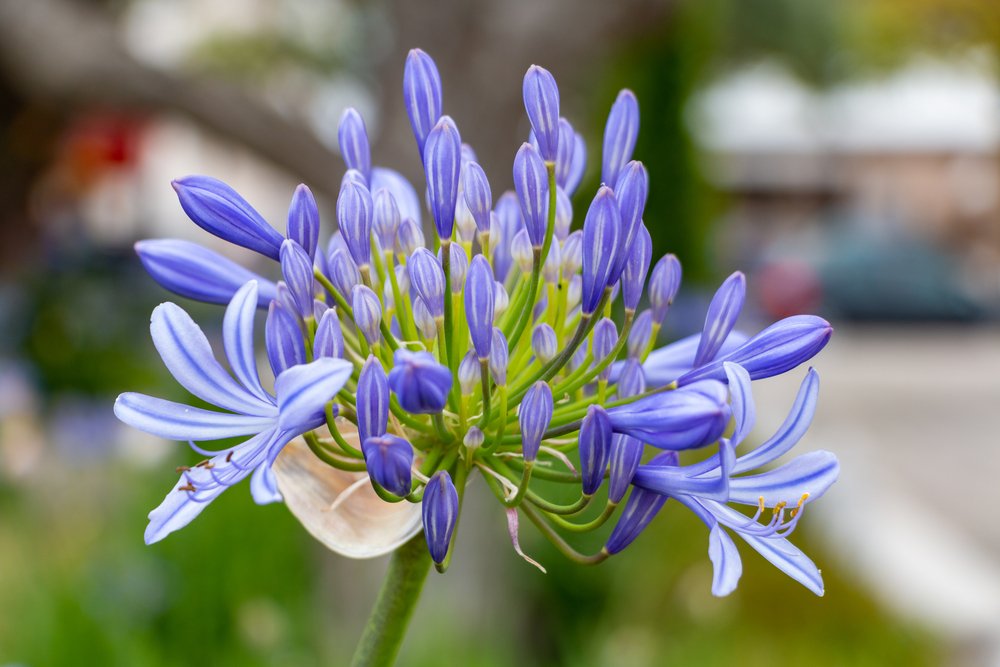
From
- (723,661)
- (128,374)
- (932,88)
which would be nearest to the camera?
(723,661)

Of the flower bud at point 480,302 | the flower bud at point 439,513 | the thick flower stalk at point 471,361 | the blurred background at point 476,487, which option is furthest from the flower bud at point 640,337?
the blurred background at point 476,487

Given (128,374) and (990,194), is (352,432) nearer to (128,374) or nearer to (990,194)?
(128,374)

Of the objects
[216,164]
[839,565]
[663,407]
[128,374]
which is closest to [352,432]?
[663,407]

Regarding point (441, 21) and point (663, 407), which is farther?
point (441, 21)

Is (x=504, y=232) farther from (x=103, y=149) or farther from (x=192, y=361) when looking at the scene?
(x=103, y=149)

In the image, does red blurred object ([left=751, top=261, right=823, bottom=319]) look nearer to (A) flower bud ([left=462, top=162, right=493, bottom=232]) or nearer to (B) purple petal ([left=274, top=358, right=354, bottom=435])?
(A) flower bud ([left=462, top=162, right=493, bottom=232])

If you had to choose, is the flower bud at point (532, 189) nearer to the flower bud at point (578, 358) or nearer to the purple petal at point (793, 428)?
the flower bud at point (578, 358)
